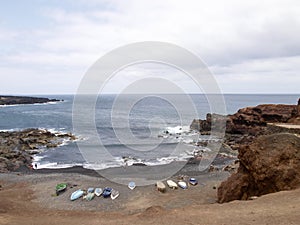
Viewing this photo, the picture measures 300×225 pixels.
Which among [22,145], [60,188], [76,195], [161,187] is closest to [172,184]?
[161,187]

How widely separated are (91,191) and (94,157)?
17623mm

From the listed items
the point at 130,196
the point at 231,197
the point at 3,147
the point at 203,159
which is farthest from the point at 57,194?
the point at 3,147

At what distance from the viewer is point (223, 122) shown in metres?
62.5

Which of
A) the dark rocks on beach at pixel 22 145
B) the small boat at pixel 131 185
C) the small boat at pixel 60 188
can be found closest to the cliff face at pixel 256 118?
the dark rocks on beach at pixel 22 145

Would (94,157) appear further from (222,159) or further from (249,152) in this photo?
Result: (249,152)

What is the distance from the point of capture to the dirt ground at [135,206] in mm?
11023

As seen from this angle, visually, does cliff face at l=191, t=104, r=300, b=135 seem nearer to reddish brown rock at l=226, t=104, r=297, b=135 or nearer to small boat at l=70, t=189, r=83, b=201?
reddish brown rock at l=226, t=104, r=297, b=135

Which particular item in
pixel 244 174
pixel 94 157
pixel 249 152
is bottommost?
pixel 94 157

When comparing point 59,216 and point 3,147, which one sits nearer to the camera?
point 59,216

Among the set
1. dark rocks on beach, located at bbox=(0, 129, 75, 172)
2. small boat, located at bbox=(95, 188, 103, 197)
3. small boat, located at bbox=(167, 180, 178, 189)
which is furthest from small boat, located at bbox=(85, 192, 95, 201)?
dark rocks on beach, located at bbox=(0, 129, 75, 172)

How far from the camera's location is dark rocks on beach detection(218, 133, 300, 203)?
1438 centimetres

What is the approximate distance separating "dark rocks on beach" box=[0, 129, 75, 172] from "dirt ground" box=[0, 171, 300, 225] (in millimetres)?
6970

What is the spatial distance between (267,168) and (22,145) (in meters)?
38.3

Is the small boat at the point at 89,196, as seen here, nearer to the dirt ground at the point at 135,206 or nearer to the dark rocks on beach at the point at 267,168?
the dirt ground at the point at 135,206
